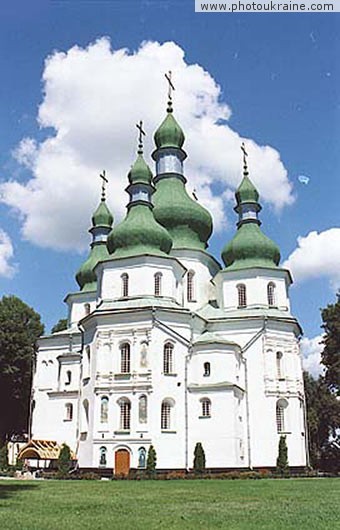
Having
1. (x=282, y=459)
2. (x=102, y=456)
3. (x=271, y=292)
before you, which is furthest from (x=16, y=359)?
(x=282, y=459)

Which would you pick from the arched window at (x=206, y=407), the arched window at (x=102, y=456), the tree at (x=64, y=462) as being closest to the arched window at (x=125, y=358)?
the arched window at (x=102, y=456)

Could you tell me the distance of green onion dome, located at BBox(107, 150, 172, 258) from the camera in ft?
135

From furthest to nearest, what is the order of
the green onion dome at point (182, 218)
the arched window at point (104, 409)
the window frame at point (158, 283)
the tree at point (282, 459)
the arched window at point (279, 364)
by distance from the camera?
the green onion dome at point (182, 218), the arched window at point (279, 364), the window frame at point (158, 283), the tree at point (282, 459), the arched window at point (104, 409)

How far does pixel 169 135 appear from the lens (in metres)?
52.3

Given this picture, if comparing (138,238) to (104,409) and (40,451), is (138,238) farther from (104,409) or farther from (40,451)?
(40,451)

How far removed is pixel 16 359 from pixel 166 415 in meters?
20.1

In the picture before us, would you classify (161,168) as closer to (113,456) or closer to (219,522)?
(113,456)

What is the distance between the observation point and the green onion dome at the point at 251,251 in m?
45.7

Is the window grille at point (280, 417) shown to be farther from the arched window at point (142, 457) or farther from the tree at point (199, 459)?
the arched window at point (142, 457)

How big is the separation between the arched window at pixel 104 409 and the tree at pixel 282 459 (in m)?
11.3

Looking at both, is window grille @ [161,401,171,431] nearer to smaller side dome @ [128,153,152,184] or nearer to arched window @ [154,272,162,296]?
arched window @ [154,272,162,296]

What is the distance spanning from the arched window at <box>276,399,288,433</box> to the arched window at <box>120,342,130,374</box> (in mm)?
10810

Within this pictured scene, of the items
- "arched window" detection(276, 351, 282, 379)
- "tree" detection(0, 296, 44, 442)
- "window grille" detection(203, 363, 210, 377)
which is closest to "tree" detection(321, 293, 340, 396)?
"arched window" detection(276, 351, 282, 379)

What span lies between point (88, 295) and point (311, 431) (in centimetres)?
2244
